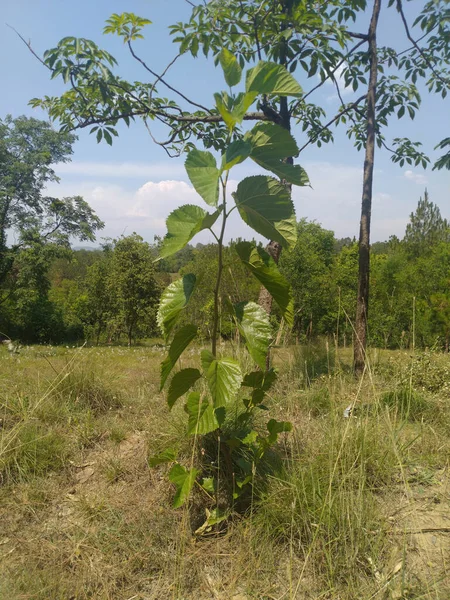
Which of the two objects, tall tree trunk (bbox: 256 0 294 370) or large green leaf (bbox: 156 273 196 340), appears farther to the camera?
tall tree trunk (bbox: 256 0 294 370)

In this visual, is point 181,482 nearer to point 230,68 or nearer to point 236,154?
point 236,154

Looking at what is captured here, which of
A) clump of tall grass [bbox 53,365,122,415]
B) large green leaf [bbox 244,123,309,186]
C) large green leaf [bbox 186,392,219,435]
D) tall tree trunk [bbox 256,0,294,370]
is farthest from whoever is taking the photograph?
tall tree trunk [bbox 256,0,294,370]

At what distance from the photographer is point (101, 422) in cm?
267

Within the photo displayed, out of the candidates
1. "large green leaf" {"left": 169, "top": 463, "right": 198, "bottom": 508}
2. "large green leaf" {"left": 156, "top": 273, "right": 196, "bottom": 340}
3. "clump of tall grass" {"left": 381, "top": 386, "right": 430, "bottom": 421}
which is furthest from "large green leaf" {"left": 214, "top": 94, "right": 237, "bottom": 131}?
"clump of tall grass" {"left": 381, "top": 386, "right": 430, "bottom": 421}

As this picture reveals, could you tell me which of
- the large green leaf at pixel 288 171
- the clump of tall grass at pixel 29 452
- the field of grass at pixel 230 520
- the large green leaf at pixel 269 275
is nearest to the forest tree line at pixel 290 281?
the large green leaf at pixel 269 275

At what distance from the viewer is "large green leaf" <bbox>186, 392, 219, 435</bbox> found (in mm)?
1356

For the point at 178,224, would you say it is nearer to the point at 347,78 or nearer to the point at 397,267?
the point at 347,78

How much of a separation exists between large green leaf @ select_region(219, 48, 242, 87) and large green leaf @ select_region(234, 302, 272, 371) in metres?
0.84

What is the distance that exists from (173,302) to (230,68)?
2.88 feet

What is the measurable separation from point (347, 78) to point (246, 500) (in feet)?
13.1

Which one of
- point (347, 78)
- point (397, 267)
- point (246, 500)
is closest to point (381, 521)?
point (246, 500)

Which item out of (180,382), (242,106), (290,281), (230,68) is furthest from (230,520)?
(290,281)

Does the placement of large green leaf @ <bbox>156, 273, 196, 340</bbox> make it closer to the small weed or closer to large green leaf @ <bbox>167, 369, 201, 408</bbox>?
large green leaf @ <bbox>167, 369, 201, 408</bbox>

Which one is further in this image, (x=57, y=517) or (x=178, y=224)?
(x=57, y=517)
